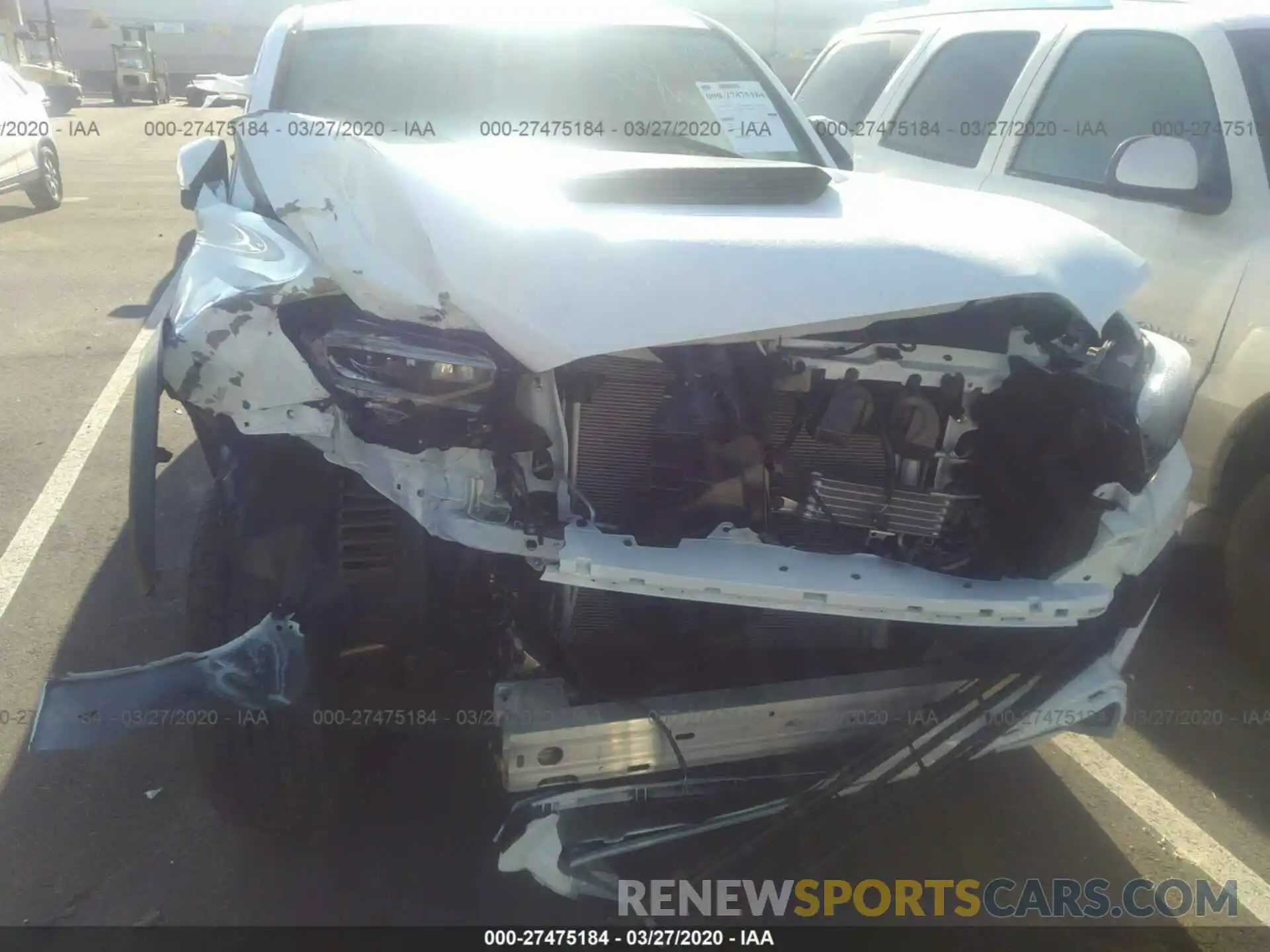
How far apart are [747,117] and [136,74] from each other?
103 ft

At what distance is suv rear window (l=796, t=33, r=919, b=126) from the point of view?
5926 mm

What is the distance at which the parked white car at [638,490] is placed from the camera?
2.00 m

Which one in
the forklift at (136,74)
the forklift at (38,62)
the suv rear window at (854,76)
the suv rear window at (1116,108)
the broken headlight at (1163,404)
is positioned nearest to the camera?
the broken headlight at (1163,404)

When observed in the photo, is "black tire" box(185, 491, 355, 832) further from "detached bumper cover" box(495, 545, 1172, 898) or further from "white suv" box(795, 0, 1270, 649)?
"white suv" box(795, 0, 1270, 649)

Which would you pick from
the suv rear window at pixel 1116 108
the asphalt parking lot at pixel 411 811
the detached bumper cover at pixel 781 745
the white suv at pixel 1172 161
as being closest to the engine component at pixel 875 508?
the detached bumper cover at pixel 781 745

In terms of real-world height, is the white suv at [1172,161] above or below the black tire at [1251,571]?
above

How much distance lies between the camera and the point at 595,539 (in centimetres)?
202

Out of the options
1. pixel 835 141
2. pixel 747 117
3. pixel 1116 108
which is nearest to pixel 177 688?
pixel 747 117

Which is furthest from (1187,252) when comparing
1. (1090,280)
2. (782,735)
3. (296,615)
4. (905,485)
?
(296,615)

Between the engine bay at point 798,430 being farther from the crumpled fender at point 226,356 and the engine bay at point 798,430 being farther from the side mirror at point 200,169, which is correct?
the side mirror at point 200,169

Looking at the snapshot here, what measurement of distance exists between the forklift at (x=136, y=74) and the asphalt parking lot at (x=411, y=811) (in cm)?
3031

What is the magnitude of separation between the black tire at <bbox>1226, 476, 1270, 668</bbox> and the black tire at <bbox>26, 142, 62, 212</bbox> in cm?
1113

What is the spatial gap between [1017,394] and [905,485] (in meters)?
0.31

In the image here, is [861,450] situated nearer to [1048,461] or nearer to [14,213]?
[1048,461]
